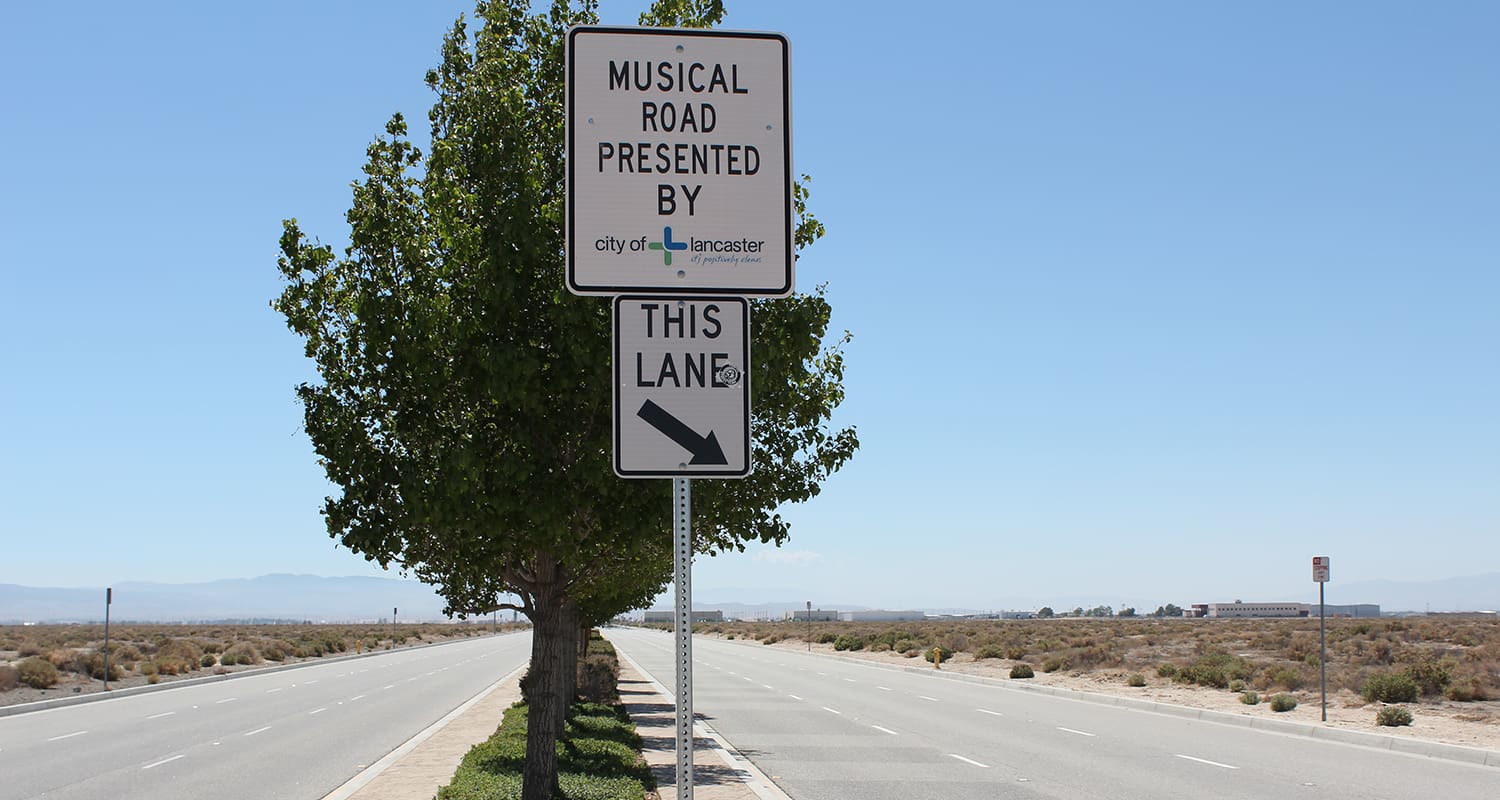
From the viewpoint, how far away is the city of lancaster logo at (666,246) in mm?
3773

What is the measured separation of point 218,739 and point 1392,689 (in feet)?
82.5

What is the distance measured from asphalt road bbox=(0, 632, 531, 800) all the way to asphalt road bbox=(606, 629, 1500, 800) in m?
6.49

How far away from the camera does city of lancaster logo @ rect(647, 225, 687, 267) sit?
3.77 meters

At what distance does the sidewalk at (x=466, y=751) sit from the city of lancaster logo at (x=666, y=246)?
30.5 feet

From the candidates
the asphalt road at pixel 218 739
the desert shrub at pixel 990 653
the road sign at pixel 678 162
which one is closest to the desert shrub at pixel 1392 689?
the asphalt road at pixel 218 739

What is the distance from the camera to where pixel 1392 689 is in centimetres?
2706

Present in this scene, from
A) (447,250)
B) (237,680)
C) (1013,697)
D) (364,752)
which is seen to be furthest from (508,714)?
(237,680)

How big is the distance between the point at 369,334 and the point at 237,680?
3990 cm

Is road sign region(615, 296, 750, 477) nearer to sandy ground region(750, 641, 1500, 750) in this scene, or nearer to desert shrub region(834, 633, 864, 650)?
sandy ground region(750, 641, 1500, 750)

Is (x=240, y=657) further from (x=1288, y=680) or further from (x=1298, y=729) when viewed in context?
(x=1298, y=729)

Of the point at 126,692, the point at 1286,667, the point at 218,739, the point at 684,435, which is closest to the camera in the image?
→ the point at 684,435

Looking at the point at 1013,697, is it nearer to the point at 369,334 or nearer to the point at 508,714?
the point at 508,714

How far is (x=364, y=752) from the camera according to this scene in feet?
63.8

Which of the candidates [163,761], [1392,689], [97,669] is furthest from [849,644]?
[163,761]
